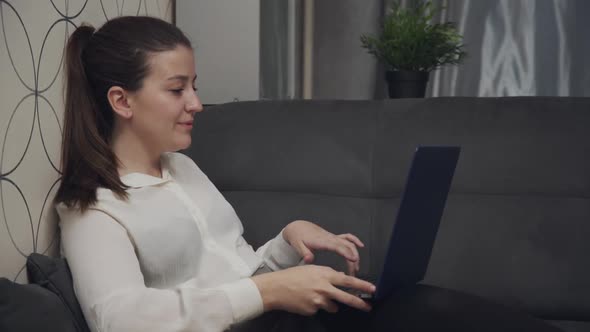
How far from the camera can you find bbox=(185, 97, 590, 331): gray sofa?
56.3 inches

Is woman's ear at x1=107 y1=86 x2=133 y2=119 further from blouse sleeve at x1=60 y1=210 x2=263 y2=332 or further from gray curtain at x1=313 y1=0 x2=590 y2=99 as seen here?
gray curtain at x1=313 y1=0 x2=590 y2=99

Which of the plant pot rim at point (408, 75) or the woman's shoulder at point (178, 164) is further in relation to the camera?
the plant pot rim at point (408, 75)

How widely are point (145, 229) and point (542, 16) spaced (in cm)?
177

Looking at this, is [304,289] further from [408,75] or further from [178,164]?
[408,75]

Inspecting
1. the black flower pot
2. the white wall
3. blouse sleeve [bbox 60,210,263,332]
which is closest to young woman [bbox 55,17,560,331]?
blouse sleeve [bbox 60,210,263,332]

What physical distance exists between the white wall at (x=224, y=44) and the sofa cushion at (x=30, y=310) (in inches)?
41.6

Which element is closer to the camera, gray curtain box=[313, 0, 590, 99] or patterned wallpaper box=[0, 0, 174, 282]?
patterned wallpaper box=[0, 0, 174, 282]

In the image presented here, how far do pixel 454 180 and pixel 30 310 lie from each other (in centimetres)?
96

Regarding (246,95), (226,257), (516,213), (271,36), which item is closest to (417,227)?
(226,257)

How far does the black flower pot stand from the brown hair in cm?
83

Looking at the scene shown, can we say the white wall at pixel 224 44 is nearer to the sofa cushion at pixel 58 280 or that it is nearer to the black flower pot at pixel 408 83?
the black flower pot at pixel 408 83

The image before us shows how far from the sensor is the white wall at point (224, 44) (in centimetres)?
188

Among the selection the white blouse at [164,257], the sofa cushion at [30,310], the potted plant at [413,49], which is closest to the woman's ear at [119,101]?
the white blouse at [164,257]

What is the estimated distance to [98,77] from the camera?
47.0 inches
